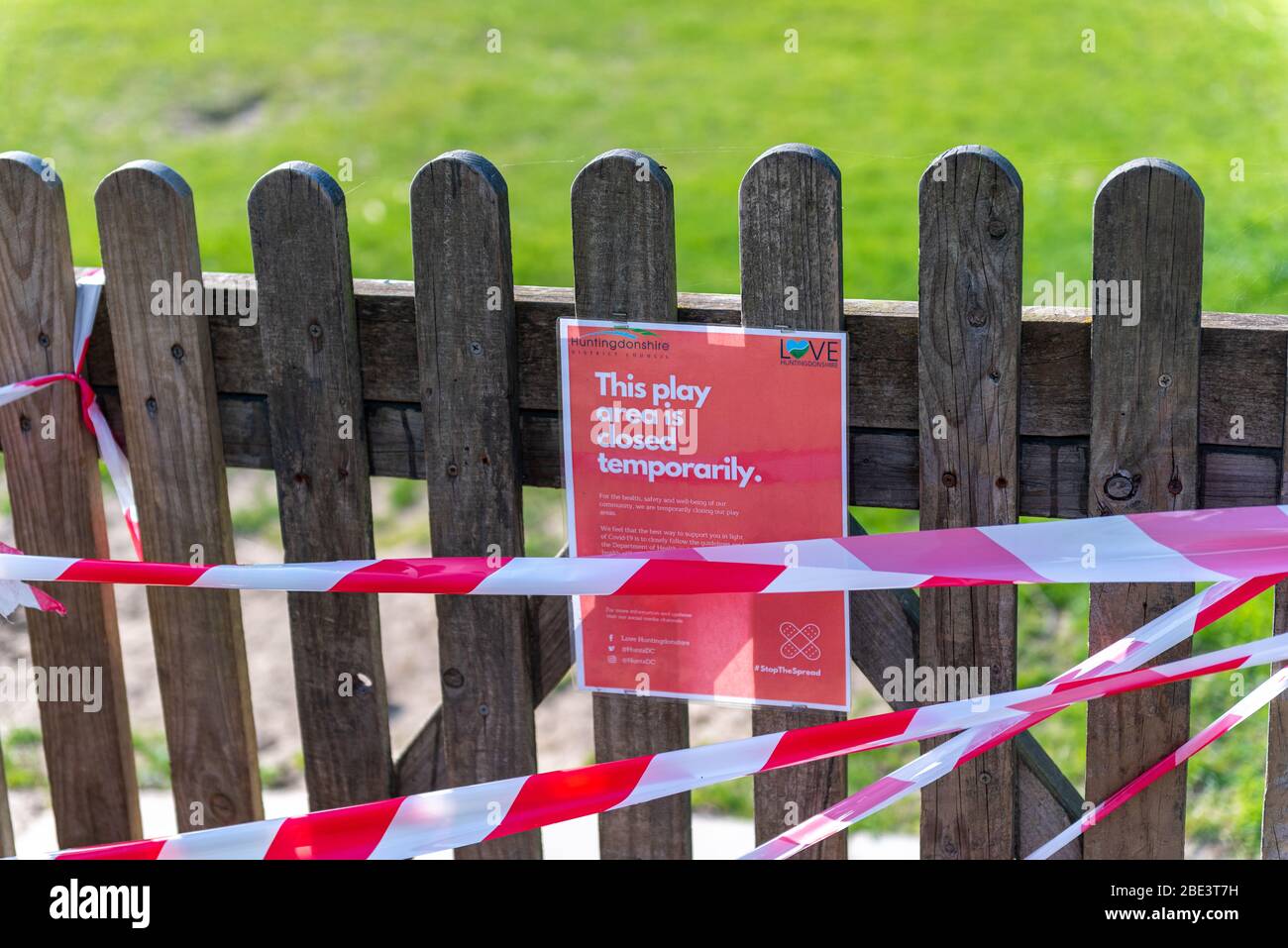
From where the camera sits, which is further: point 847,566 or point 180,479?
point 180,479

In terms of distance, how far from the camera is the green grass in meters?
7.38

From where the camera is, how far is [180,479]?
111 inches

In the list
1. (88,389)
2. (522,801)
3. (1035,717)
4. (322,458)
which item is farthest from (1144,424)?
(88,389)

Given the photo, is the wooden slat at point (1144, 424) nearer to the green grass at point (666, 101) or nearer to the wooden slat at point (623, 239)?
the wooden slat at point (623, 239)

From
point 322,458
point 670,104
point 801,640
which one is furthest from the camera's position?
point 670,104

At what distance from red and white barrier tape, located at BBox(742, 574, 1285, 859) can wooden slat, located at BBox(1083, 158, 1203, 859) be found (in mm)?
61

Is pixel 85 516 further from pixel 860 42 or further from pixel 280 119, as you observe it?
pixel 860 42

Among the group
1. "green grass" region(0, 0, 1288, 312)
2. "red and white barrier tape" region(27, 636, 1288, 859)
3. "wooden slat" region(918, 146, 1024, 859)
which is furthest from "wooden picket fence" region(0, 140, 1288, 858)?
"green grass" region(0, 0, 1288, 312)

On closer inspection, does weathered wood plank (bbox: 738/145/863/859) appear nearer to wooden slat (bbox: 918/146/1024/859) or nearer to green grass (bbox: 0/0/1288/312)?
wooden slat (bbox: 918/146/1024/859)

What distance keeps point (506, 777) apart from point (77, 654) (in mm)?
989

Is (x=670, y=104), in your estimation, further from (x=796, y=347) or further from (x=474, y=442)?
(x=796, y=347)

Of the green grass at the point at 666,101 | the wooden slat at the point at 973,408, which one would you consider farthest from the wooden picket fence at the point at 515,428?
the green grass at the point at 666,101

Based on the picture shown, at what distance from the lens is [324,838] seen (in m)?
2.52

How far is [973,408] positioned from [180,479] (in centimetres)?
157
